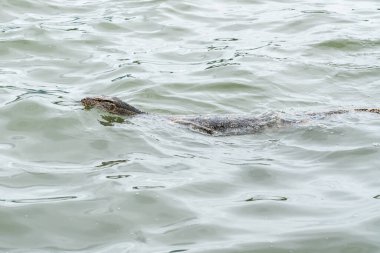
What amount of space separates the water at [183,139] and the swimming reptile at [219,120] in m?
0.11

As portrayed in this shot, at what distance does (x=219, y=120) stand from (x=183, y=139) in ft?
1.39

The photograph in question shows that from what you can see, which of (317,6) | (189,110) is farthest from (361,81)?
(317,6)

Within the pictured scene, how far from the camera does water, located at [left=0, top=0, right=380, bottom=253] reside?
5461 mm

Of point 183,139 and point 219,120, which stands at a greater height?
point 219,120

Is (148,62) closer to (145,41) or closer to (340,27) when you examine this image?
(145,41)

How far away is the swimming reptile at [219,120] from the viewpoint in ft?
24.3

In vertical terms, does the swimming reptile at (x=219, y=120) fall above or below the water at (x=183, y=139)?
above

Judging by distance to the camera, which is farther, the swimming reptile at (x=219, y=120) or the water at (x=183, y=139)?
the swimming reptile at (x=219, y=120)

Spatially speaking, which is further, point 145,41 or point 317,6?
point 317,6

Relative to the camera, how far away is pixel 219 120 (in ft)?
24.5

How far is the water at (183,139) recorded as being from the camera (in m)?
5.46

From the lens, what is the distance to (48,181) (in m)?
6.35

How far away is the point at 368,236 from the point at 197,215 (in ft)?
4.06

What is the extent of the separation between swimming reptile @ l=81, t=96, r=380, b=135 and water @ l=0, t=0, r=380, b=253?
0.11 meters
